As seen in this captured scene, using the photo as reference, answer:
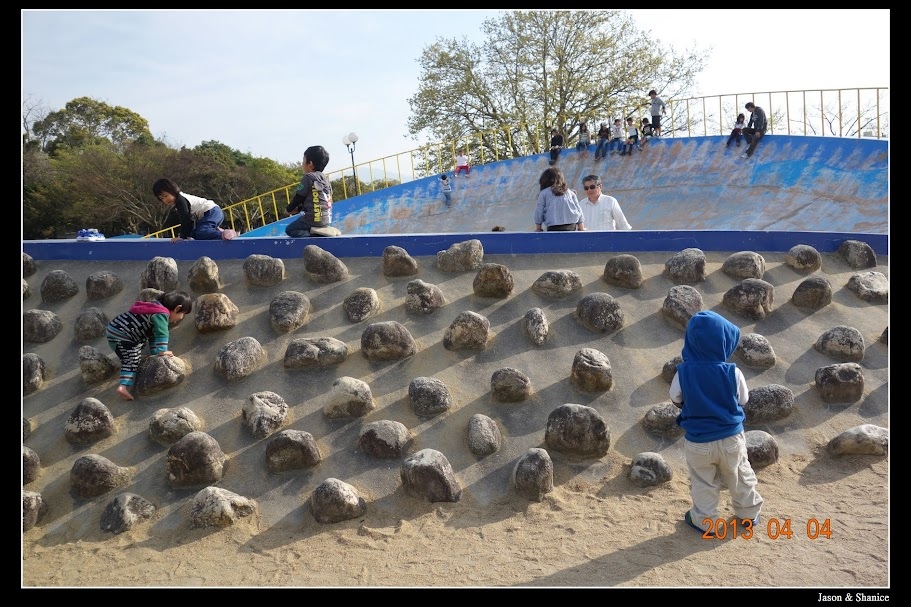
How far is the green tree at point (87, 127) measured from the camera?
84.6 ft

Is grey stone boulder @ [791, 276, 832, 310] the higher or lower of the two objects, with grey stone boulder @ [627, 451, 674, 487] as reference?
higher

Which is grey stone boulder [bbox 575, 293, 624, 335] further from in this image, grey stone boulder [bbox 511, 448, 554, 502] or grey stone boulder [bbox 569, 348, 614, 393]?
grey stone boulder [bbox 511, 448, 554, 502]

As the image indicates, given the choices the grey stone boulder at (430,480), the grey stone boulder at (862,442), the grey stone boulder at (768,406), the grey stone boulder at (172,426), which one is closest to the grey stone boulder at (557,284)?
the grey stone boulder at (768,406)

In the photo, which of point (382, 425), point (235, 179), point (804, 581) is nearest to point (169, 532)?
A: point (382, 425)

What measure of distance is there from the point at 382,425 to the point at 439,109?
2000 centimetres

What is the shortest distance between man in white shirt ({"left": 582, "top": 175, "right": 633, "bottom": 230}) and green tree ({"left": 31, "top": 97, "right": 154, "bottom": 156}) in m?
23.8

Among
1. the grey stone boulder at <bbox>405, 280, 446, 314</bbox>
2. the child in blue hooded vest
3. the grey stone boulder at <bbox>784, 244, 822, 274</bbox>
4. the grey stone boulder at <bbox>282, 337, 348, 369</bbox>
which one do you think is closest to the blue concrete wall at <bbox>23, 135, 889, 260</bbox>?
the grey stone boulder at <bbox>784, 244, 822, 274</bbox>

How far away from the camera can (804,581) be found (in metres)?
3.10

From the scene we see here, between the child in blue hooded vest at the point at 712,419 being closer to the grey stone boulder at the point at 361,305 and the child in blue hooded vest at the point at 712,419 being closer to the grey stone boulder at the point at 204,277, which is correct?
the grey stone boulder at the point at 361,305

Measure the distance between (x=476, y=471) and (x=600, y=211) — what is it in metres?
3.23

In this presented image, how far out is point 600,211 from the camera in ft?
21.7

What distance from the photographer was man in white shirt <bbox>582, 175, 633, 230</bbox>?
655cm

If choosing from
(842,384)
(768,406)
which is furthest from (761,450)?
(842,384)

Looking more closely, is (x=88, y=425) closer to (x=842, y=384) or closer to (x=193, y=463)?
(x=193, y=463)
